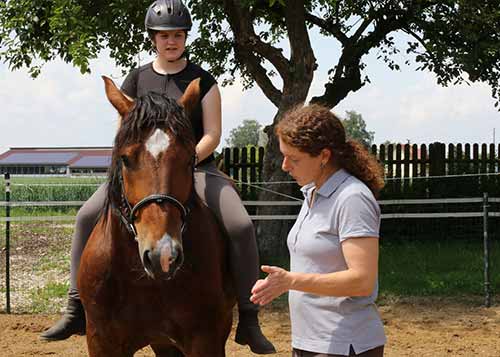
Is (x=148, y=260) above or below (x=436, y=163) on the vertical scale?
below

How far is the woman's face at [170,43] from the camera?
13.2 feet

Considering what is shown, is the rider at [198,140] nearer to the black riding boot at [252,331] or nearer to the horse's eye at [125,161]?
the black riding boot at [252,331]

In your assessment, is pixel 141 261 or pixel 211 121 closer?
pixel 141 261

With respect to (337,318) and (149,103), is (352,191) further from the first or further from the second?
(149,103)

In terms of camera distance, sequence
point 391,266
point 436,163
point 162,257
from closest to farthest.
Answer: point 162,257 → point 391,266 → point 436,163

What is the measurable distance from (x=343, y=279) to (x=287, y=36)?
1030 centimetres

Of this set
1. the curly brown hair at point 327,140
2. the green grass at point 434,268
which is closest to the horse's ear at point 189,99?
the curly brown hair at point 327,140

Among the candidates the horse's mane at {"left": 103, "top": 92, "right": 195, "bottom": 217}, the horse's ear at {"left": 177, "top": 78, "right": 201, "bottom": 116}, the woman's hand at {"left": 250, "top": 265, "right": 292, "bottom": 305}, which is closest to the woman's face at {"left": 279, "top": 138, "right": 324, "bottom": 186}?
the woman's hand at {"left": 250, "top": 265, "right": 292, "bottom": 305}

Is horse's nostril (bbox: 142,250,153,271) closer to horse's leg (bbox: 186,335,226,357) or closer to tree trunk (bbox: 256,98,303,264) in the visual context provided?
horse's leg (bbox: 186,335,226,357)

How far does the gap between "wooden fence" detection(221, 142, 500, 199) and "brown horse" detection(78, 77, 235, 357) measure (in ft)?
33.6

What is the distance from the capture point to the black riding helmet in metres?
3.96

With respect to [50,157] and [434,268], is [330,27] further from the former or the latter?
[50,157]

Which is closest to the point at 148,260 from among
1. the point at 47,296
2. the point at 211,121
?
the point at 211,121

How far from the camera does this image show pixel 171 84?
13.3 feet
